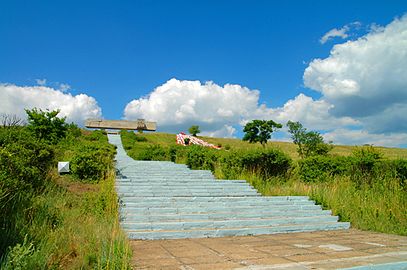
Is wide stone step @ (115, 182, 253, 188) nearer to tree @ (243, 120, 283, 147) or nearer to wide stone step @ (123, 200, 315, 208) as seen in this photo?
wide stone step @ (123, 200, 315, 208)

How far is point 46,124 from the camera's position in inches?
558

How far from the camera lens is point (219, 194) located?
962cm

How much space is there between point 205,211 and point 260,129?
33.0 meters

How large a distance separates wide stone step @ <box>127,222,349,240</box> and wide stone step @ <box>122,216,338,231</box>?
23 centimetres

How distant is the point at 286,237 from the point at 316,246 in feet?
3.50

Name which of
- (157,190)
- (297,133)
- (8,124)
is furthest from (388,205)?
(297,133)

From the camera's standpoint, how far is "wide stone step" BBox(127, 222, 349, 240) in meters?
6.29

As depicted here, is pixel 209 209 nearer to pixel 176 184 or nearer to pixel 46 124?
pixel 176 184

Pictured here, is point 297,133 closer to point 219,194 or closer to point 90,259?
point 219,194

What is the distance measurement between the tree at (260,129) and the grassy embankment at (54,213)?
31370mm

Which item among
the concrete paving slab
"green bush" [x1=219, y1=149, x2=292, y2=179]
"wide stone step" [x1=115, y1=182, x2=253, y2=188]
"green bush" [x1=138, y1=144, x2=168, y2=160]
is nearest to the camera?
the concrete paving slab

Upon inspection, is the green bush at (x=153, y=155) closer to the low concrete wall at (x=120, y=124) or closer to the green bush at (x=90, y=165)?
the green bush at (x=90, y=165)

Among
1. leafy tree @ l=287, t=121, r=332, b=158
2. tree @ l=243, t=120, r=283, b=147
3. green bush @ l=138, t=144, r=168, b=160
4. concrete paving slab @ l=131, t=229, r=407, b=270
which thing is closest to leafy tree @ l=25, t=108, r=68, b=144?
green bush @ l=138, t=144, r=168, b=160

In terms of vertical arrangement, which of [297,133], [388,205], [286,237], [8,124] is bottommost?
[286,237]
